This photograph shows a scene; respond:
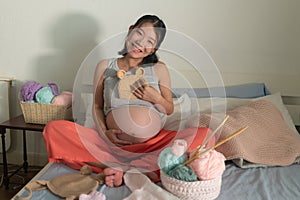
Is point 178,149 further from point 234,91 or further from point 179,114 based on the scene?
point 234,91

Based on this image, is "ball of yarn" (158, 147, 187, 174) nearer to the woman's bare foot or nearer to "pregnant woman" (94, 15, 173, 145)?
the woman's bare foot

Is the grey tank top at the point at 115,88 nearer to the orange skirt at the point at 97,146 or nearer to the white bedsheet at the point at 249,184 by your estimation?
the orange skirt at the point at 97,146

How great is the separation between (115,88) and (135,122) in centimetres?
18

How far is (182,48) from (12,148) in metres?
1.41

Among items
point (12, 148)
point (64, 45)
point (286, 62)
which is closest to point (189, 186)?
point (286, 62)

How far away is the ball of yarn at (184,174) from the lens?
52.4 inches

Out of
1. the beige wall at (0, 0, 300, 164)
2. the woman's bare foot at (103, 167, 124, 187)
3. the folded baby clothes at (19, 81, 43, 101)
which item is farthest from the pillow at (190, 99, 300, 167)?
the folded baby clothes at (19, 81, 43, 101)

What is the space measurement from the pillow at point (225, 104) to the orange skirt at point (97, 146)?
0.29 meters

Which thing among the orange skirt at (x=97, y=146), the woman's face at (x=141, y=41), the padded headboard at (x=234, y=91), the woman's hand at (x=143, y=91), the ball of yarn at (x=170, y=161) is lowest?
the orange skirt at (x=97, y=146)

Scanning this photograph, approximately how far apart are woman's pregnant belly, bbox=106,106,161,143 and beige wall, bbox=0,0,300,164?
19.1 inches

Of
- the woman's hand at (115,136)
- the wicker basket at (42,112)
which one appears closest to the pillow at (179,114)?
→ the woman's hand at (115,136)

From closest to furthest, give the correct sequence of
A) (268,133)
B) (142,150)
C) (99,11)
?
(142,150) < (268,133) < (99,11)

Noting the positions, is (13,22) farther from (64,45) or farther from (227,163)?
(227,163)

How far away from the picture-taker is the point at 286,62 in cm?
225
